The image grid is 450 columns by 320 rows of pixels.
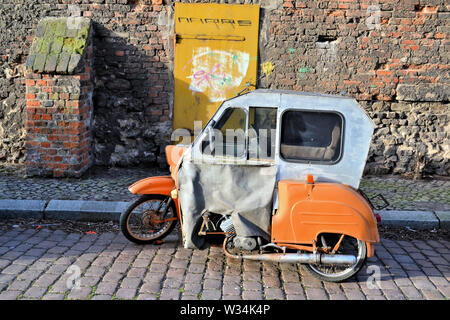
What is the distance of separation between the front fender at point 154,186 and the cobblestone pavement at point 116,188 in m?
1.43

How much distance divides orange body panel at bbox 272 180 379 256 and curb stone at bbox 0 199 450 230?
74.0 inches

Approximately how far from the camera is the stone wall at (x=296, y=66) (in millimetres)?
7879

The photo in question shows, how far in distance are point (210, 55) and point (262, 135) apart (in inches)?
146

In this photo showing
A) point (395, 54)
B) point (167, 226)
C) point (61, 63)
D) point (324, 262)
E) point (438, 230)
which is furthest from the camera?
point (395, 54)

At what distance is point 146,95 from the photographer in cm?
812

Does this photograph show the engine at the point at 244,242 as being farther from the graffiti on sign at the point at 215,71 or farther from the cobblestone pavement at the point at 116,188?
the graffiti on sign at the point at 215,71

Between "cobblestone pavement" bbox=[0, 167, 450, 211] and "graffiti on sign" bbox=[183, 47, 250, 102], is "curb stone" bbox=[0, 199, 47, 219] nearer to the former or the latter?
"cobblestone pavement" bbox=[0, 167, 450, 211]

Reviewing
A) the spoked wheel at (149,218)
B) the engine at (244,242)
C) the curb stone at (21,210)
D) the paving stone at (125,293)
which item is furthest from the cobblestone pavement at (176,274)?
the curb stone at (21,210)

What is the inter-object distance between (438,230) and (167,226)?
3.47 meters

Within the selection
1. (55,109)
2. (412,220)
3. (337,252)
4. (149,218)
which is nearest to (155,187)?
(149,218)

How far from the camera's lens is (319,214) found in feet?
14.1

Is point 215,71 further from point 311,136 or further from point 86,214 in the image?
point 311,136

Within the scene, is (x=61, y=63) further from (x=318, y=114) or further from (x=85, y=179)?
(x=318, y=114)
